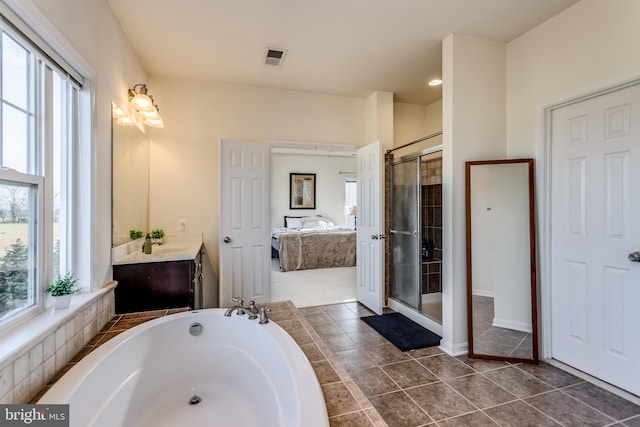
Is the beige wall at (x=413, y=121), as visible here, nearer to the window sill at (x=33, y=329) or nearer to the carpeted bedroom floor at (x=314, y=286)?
the carpeted bedroom floor at (x=314, y=286)

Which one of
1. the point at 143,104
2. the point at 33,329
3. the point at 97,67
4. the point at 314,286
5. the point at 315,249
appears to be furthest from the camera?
the point at 315,249

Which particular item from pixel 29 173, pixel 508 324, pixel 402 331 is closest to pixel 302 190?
pixel 402 331

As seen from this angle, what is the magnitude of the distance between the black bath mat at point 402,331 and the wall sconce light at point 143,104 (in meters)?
2.95

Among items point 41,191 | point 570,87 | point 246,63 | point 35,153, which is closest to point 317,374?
point 41,191

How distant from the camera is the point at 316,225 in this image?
750 cm

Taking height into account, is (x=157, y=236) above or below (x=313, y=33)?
below

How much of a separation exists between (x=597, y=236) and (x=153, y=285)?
329cm

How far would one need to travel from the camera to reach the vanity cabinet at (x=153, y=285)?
85.9 inches

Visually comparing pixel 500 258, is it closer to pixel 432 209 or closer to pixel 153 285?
pixel 432 209

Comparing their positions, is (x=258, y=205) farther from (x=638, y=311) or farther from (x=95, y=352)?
(x=638, y=311)

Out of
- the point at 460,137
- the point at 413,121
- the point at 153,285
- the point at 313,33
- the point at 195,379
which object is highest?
the point at 313,33

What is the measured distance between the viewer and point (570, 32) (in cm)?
219

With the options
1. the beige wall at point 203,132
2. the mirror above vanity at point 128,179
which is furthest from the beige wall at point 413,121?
the mirror above vanity at point 128,179

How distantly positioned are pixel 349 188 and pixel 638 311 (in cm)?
688
